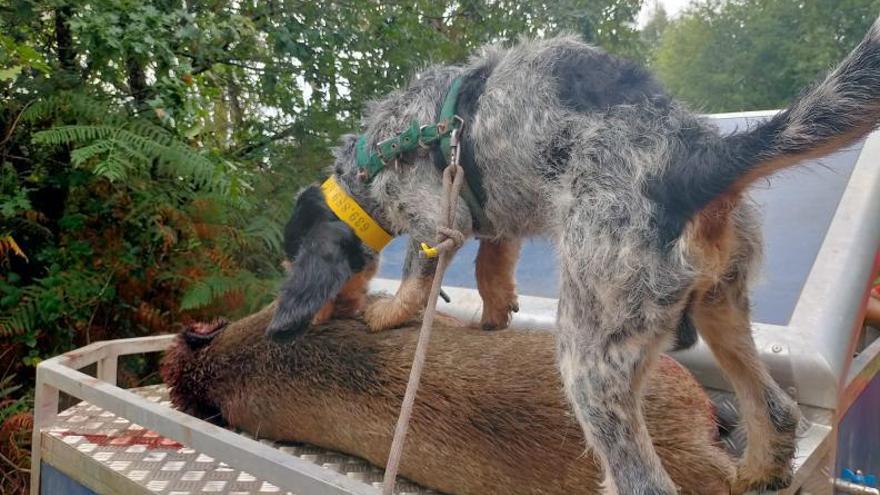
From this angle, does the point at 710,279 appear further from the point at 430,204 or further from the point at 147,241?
the point at 147,241

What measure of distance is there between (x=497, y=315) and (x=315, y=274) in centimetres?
76

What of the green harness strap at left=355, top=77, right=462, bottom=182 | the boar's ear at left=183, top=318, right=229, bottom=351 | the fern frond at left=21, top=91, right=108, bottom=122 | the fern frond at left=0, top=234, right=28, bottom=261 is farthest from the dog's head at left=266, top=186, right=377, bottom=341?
the fern frond at left=0, top=234, right=28, bottom=261

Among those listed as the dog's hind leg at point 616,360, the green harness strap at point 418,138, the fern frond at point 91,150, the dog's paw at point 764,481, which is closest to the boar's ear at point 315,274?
the green harness strap at point 418,138

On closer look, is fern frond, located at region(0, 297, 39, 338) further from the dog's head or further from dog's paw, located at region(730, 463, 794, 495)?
dog's paw, located at region(730, 463, 794, 495)

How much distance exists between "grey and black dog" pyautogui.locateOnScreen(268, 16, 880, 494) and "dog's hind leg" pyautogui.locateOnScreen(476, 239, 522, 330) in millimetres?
231

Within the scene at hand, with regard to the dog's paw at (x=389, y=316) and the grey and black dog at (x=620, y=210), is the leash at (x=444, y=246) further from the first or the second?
the dog's paw at (x=389, y=316)

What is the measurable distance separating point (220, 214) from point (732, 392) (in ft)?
12.7

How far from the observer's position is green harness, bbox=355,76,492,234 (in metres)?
2.27

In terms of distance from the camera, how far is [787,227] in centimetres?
299

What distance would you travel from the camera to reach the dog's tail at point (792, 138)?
1601 mm

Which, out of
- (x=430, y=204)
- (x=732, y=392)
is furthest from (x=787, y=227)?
(x=430, y=204)

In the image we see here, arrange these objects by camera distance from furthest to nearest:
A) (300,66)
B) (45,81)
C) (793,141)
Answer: (300,66) → (45,81) → (793,141)

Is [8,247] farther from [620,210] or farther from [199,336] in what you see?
[620,210]

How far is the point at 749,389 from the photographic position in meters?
2.09
